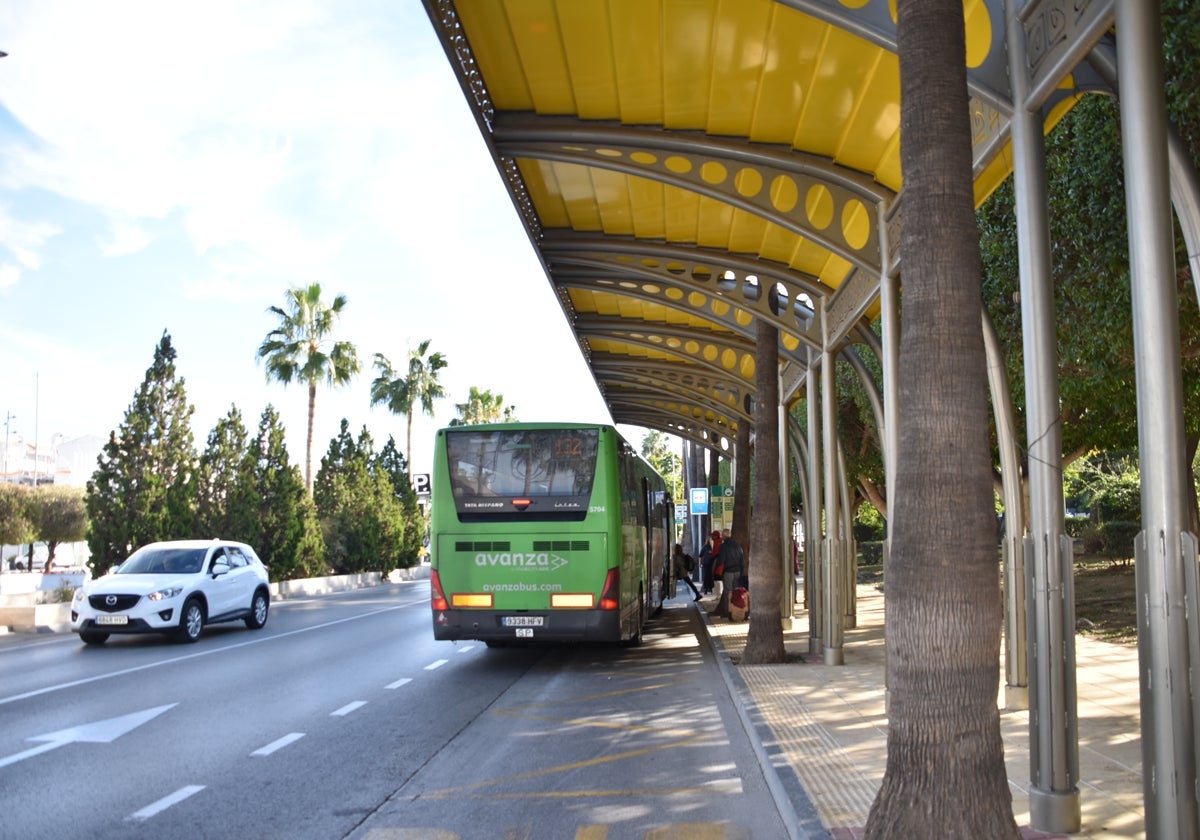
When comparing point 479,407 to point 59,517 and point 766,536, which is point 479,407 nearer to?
point 59,517

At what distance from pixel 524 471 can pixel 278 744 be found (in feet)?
19.6

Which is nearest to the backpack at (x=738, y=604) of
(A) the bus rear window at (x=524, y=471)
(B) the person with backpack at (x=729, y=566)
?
(B) the person with backpack at (x=729, y=566)

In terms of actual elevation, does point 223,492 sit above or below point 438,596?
above

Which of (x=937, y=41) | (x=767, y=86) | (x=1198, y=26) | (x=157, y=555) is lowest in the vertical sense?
(x=157, y=555)

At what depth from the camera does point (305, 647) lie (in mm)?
17438

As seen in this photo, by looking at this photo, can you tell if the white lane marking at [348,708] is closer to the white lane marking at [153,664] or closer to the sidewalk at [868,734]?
the white lane marking at [153,664]

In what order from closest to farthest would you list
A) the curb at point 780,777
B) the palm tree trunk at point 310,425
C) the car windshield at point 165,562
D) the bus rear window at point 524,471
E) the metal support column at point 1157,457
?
the metal support column at point 1157,457, the curb at point 780,777, the bus rear window at point 524,471, the car windshield at point 165,562, the palm tree trunk at point 310,425

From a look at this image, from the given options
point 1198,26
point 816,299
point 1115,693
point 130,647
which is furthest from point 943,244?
point 130,647

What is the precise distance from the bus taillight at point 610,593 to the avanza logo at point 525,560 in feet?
1.99

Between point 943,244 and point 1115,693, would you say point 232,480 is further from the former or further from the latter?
point 943,244

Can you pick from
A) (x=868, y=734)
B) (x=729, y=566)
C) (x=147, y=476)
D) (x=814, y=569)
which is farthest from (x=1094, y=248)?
(x=147, y=476)

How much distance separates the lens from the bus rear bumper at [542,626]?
14070mm

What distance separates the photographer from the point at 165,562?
19.5 meters

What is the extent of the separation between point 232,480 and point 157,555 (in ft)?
50.6
